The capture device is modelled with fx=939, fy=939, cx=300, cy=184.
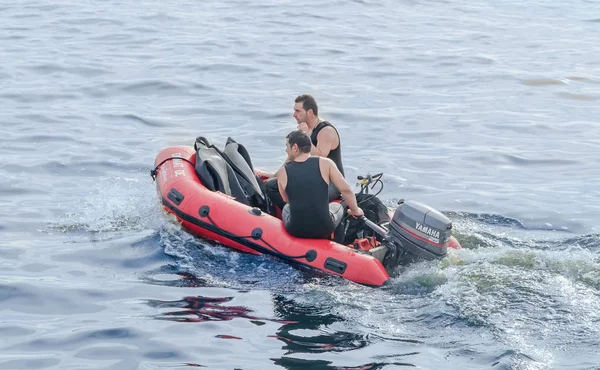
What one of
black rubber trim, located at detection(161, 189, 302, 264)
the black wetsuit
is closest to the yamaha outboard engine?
black rubber trim, located at detection(161, 189, 302, 264)

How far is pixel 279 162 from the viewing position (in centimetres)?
1243

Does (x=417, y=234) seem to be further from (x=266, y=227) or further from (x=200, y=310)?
(x=200, y=310)

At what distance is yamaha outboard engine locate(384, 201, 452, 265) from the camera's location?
8.30 m

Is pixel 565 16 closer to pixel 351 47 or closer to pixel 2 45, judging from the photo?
pixel 351 47

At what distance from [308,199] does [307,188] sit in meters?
0.10

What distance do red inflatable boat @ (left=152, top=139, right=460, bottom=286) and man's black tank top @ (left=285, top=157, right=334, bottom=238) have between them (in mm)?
120

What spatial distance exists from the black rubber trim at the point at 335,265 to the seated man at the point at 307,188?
33cm

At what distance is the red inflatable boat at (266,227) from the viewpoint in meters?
8.31

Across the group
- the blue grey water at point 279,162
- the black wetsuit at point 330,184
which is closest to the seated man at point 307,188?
the blue grey water at point 279,162

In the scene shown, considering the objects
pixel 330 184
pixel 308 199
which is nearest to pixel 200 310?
pixel 308 199

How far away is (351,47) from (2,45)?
7.18 meters

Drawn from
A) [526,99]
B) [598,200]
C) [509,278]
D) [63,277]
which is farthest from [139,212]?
[526,99]

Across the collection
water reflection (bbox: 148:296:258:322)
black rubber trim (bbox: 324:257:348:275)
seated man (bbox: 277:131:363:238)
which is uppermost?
seated man (bbox: 277:131:363:238)

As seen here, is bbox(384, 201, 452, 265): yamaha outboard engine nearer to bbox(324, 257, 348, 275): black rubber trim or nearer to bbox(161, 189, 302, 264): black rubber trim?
bbox(324, 257, 348, 275): black rubber trim
